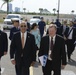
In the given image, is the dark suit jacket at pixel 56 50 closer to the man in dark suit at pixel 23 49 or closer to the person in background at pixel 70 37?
the man in dark suit at pixel 23 49

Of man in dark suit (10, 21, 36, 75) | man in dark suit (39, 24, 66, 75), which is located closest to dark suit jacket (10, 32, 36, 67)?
man in dark suit (10, 21, 36, 75)

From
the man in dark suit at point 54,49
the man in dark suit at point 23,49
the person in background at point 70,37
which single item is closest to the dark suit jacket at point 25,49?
the man in dark suit at point 23,49

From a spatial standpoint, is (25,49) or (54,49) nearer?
(54,49)

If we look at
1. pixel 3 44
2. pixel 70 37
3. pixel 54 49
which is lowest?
pixel 70 37

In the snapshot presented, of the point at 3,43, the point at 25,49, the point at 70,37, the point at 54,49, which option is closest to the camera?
the point at 54,49

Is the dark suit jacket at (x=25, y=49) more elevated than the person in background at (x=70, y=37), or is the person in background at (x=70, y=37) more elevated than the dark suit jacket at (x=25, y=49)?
the dark suit jacket at (x=25, y=49)

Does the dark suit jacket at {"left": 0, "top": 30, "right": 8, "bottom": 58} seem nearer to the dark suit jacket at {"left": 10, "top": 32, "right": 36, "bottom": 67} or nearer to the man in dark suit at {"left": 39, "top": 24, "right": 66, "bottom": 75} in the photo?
the dark suit jacket at {"left": 10, "top": 32, "right": 36, "bottom": 67}

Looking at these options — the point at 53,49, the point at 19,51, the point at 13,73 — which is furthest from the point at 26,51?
the point at 13,73

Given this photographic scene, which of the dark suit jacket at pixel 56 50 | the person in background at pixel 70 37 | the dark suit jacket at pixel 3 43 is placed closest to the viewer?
the dark suit jacket at pixel 56 50

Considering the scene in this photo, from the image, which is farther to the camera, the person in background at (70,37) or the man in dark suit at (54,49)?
the person in background at (70,37)

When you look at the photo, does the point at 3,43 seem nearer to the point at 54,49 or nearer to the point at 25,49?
the point at 25,49

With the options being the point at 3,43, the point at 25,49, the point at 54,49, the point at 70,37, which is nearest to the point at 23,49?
the point at 25,49

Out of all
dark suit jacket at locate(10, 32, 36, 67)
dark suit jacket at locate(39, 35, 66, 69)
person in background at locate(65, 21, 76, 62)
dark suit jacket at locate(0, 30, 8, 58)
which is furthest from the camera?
person in background at locate(65, 21, 76, 62)

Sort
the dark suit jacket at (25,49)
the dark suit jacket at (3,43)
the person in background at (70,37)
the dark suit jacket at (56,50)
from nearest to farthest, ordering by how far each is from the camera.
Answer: the dark suit jacket at (56,50) < the dark suit jacket at (25,49) < the dark suit jacket at (3,43) < the person in background at (70,37)
